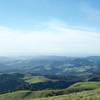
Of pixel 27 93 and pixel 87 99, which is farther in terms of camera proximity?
pixel 27 93

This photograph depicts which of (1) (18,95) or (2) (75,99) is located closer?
(2) (75,99)

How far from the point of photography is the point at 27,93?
5906 inches

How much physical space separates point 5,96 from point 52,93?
2972 centimetres

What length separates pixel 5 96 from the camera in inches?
6068

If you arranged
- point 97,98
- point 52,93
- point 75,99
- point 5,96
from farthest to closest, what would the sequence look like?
point 5,96 → point 52,93 → point 75,99 → point 97,98

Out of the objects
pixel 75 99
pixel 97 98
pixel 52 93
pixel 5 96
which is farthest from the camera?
pixel 5 96

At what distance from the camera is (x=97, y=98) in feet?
146

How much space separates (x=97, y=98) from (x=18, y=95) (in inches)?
4269

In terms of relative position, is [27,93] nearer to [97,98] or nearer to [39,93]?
[39,93]

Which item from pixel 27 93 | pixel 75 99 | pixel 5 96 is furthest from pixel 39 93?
pixel 75 99

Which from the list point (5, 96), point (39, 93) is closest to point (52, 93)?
point (39, 93)

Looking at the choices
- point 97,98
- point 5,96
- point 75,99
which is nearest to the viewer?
point 97,98

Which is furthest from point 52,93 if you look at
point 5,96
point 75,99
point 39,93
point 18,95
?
point 75,99

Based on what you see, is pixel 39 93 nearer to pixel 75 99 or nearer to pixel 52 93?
pixel 52 93
